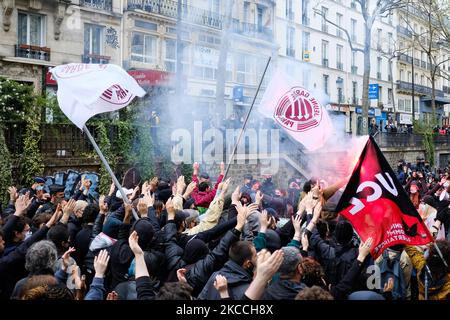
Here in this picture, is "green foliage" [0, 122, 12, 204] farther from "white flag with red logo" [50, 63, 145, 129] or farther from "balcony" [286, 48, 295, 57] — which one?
"balcony" [286, 48, 295, 57]

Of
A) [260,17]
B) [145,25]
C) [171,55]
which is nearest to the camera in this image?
[145,25]

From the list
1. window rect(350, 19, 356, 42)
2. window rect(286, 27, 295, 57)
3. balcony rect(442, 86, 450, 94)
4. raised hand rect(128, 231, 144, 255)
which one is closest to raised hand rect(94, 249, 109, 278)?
raised hand rect(128, 231, 144, 255)

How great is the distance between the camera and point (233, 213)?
5.37 metres

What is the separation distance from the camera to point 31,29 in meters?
17.8

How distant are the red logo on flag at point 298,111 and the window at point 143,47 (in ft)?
50.1

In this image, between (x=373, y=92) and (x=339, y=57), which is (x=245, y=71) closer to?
(x=373, y=92)

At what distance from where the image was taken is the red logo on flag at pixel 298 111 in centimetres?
632

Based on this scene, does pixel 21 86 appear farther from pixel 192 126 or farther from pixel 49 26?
pixel 49 26

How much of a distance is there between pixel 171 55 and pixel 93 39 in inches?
148

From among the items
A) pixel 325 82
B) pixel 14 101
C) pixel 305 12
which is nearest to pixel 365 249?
pixel 14 101

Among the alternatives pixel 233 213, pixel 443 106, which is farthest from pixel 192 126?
pixel 443 106

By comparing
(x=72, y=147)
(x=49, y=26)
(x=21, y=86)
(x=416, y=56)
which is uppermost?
(x=416, y=56)

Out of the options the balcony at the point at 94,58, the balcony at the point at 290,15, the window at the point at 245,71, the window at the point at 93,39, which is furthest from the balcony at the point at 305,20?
the balcony at the point at 94,58
